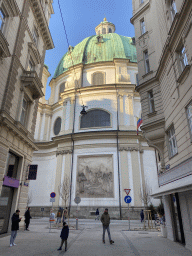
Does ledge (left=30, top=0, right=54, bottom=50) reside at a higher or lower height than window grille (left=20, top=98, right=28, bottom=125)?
higher

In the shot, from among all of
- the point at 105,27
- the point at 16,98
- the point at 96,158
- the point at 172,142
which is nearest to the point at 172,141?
the point at 172,142

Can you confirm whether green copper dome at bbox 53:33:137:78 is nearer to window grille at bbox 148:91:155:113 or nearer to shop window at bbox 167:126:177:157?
window grille at bbox 148:91:155:113

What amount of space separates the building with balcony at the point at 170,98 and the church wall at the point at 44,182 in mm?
20912

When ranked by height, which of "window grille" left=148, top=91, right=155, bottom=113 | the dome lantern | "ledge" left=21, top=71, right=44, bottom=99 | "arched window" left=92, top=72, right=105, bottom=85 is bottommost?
"window grille" left=148, top=91, right=155, bottom=113

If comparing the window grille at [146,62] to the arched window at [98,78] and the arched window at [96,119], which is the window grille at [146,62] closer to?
the arched window at [96,119]

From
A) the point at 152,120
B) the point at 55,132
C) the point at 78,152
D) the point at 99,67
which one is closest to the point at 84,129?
the point at 78,152

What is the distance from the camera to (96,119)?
106 feet

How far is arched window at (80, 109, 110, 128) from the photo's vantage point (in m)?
31.9

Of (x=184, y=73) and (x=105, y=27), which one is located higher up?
(x=105, y=27)

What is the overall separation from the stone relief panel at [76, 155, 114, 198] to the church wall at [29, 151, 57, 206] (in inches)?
185

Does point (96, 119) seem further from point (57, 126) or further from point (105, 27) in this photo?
point (105, 27)

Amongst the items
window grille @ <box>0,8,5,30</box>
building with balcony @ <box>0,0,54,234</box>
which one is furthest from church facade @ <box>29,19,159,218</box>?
window grille @ <box>0,8,5,30</box>

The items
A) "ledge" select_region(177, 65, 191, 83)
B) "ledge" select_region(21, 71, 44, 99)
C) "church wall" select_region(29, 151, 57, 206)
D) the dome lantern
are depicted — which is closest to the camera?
"ledge" select_region(177, 65, 191, 83)

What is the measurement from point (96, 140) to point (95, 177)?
5224 mm
